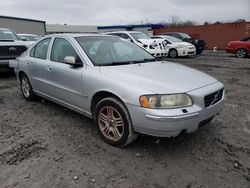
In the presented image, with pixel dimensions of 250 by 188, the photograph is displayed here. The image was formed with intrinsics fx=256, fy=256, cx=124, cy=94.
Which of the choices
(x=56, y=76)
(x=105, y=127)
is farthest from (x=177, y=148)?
(x=56, y=76)

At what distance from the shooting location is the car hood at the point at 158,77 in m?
3.19

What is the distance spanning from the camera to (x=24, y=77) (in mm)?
5781

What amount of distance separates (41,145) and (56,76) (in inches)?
50.7

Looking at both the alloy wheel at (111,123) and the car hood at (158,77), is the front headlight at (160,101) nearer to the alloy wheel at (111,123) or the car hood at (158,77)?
the car hood at (158,77)

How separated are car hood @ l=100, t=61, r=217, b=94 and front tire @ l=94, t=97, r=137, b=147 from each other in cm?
36

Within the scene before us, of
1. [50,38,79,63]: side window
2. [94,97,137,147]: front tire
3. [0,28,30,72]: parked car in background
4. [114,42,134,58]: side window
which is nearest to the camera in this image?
[94,97,137,147]: front tire

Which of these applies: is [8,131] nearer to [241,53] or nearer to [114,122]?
[114,122]

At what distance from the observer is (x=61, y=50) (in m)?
4.54

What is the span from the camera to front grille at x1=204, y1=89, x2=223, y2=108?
3344 millimetres

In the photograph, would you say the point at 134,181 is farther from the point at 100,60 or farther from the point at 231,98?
the point at 231,98

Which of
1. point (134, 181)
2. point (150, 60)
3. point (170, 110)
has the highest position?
point (150, 60)

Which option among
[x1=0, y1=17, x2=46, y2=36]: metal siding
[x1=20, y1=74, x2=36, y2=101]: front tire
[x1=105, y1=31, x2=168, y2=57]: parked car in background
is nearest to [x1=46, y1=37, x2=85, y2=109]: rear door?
[x1=20, y1=74, x2=36, y2=101]: front tire

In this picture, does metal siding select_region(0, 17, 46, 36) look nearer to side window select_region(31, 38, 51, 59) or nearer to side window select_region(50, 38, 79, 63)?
side window select_region(31, 38, 51, 59)

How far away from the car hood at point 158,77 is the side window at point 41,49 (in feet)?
5.89
